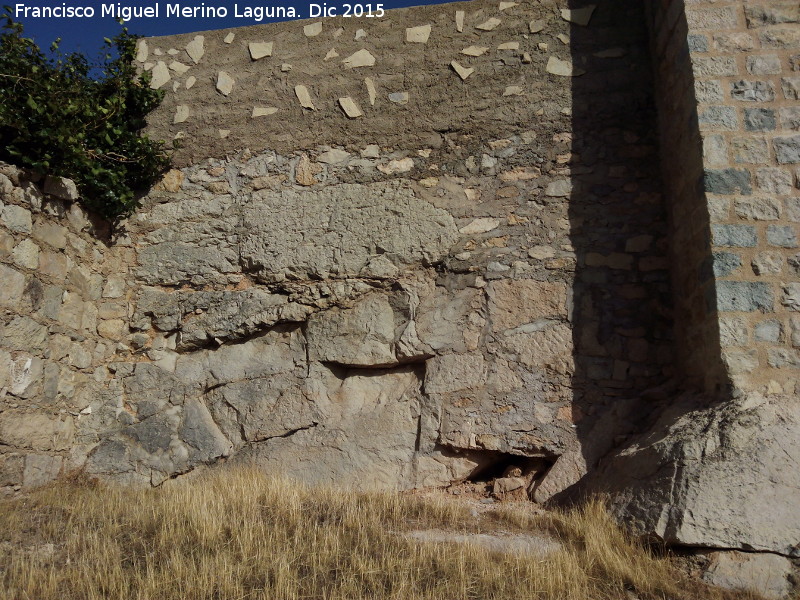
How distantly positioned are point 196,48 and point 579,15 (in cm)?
267

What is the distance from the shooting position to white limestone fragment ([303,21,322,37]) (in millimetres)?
5285

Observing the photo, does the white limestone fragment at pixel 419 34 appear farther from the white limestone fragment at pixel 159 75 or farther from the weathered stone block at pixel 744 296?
the weathered stone block at pixel 744 296

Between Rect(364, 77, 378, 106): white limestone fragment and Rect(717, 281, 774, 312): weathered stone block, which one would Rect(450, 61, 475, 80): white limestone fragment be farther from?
Rect(717, 281, 774, 312): weathered stone block

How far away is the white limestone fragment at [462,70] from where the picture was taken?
16.3 feet

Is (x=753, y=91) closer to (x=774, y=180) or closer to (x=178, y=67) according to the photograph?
(x=774, y=180)

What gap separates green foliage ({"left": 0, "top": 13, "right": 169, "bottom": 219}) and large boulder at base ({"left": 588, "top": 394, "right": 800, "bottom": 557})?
358 centimetres

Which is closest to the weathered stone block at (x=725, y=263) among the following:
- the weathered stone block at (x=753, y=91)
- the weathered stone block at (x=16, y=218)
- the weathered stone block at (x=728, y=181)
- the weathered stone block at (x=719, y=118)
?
the weathered stone block at (x=728, y=181)

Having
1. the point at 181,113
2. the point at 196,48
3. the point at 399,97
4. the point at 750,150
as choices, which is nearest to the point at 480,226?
the point at 399,97

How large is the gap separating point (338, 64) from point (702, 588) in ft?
12.7

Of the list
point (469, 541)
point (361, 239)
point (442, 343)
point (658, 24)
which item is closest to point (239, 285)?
point (361, 239)

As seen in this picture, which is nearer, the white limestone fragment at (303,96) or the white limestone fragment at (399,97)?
the white limestone fragment at (399,97)

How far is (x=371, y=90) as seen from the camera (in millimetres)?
5062

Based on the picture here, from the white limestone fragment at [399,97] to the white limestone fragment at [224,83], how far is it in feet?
3.78

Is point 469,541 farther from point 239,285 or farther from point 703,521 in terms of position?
point 239,285
